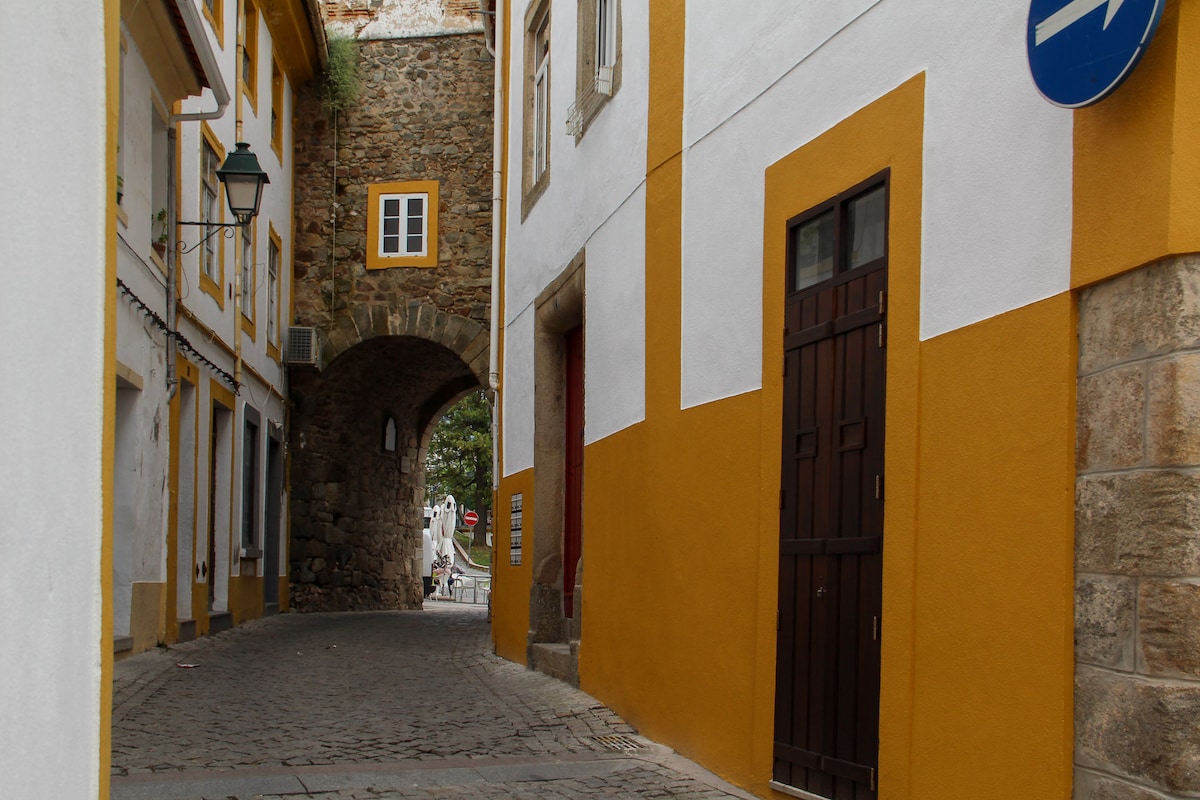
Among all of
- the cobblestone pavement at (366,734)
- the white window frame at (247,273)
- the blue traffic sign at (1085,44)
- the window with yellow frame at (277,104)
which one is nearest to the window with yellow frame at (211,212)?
the white window frame at (247,273)

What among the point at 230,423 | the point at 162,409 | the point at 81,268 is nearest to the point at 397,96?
the point at 230,423

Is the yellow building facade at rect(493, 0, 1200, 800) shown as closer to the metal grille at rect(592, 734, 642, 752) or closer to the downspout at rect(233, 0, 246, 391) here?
the metal grille at rect(592, 734, 642, 752)

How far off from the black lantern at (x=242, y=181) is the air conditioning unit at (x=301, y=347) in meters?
6.24

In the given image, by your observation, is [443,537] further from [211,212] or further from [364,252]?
[211,212]

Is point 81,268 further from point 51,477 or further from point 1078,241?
point 1078,241

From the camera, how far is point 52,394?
3.04 meters

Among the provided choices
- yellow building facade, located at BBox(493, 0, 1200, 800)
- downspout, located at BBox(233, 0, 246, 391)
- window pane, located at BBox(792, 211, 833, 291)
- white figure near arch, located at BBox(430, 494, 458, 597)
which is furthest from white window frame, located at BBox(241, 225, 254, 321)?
white figure near arch, located at BBox(430, 494, 458, 597)

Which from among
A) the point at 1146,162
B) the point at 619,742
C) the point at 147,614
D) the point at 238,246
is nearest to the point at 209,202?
the point at 238,246

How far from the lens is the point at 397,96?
17.7 meters

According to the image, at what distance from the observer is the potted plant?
11.0 metres

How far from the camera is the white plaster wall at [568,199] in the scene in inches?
301

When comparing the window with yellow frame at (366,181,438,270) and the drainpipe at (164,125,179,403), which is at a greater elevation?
the window with yellow frame at (366,181,438,270)

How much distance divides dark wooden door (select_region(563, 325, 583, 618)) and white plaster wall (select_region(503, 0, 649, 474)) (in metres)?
0.50

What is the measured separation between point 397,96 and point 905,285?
1419 cm
